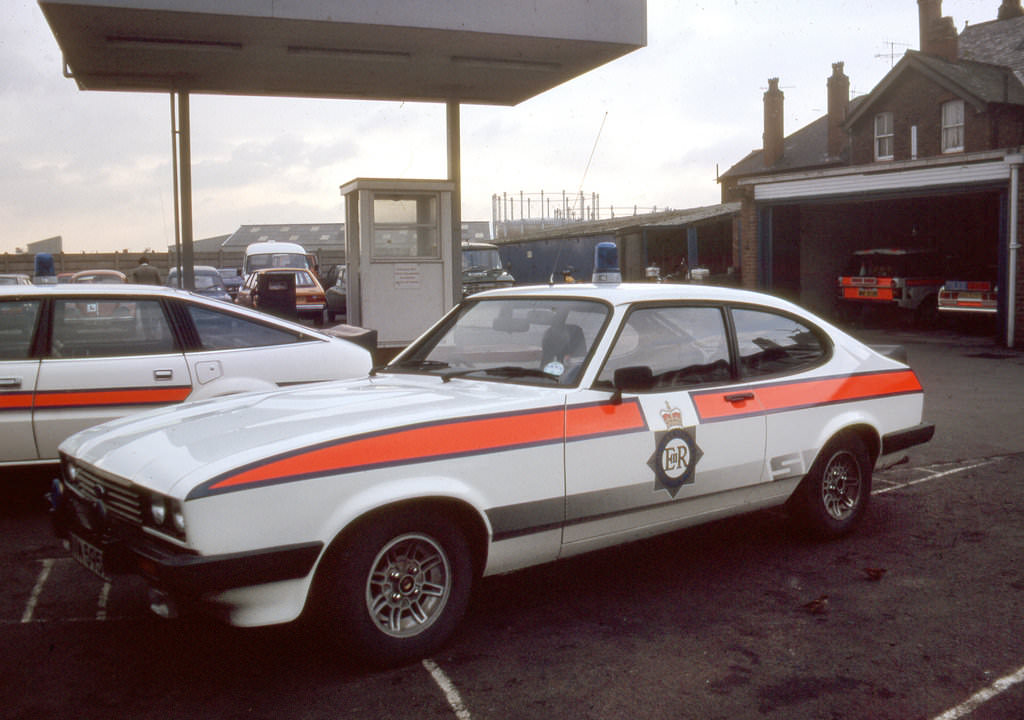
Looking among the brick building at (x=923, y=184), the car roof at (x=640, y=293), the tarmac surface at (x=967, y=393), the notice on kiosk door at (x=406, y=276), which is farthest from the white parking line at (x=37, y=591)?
the brick building at (x=923, y=184)

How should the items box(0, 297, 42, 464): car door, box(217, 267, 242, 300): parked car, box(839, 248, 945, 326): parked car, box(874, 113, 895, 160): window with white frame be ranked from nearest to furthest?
box(0, 297, 42, 464): car door, box(839, 248, 945, 326): parked car, box(217, 267, 242, 300): parked car, box(874, 113, 895, 160): window with white frame

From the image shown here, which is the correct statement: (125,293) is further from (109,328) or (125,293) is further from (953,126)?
(953,126)

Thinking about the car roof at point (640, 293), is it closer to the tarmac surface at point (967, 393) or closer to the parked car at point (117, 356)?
the parked car at point (117, 356)

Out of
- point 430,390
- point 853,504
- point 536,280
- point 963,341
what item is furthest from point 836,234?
point 430,390

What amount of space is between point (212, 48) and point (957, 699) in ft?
36.0

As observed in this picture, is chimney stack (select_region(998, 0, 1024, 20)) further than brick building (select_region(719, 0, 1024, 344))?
Yes

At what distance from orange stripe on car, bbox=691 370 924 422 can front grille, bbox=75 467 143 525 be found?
2.60 metres

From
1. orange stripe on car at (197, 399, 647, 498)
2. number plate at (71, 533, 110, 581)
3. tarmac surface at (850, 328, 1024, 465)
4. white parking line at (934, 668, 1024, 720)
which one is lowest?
white parking line at (934, 668, 1024, 720)

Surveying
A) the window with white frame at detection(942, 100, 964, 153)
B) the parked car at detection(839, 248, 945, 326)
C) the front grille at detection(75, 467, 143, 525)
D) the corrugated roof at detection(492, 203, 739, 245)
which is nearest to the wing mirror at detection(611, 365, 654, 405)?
the front grille at detection(75, 467, 143, 525)

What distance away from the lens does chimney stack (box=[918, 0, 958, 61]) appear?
32.9 m

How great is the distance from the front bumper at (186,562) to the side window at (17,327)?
2.80 metres

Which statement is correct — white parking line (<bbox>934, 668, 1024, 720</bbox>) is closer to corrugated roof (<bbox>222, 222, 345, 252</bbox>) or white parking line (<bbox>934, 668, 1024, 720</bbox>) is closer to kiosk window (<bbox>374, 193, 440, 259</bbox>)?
kiosk window (<bbox>374, 193, 440, 259</bbox>)

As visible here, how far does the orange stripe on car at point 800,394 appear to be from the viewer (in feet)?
16.0

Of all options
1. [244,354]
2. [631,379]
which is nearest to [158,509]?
[631,379]
